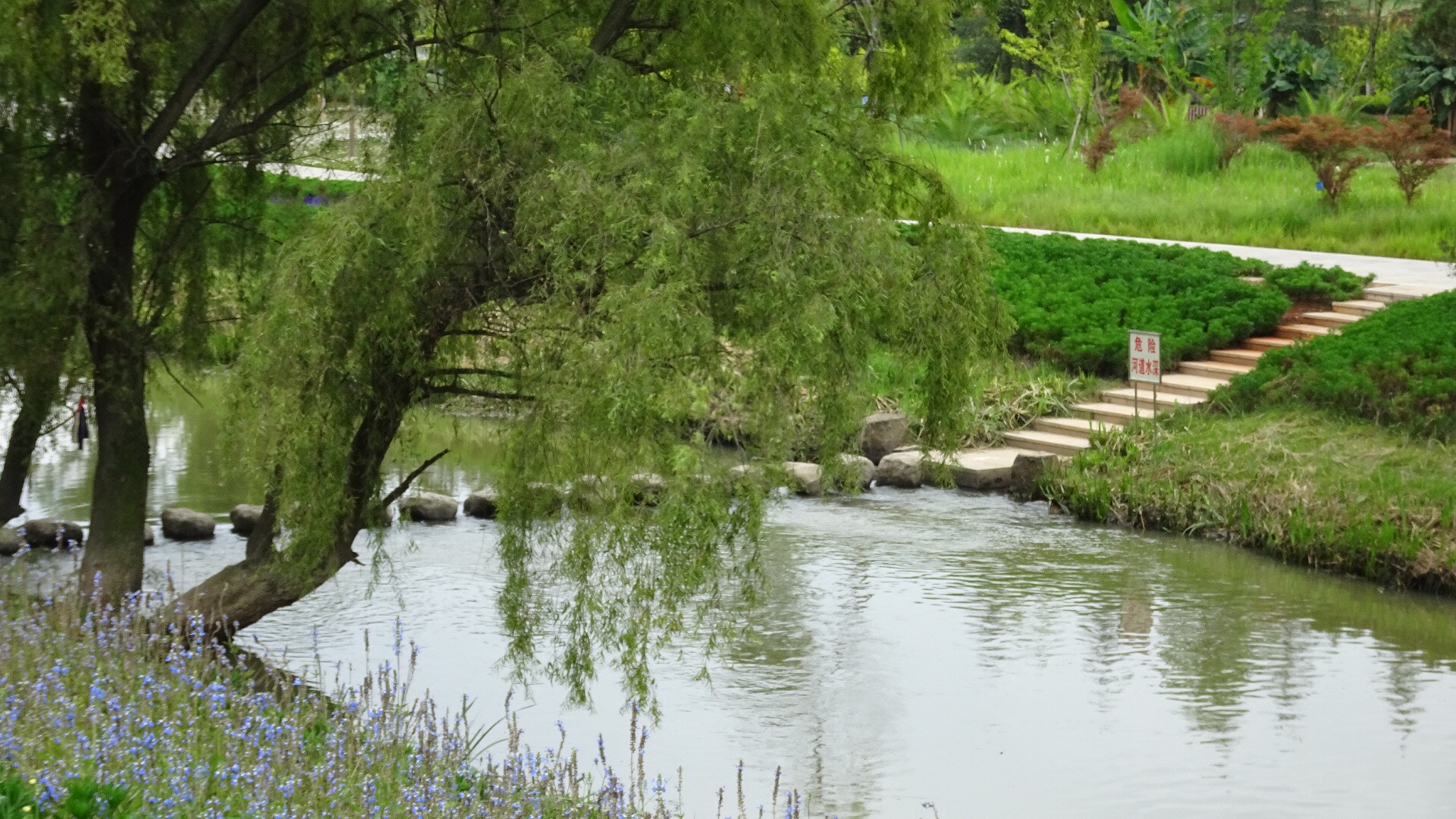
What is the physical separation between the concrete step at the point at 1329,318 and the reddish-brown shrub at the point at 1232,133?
33.4 feet

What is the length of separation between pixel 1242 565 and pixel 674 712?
20.1 ft

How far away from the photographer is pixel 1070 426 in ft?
56.7

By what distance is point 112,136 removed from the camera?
359 inches

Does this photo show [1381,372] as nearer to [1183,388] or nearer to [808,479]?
[1183,388]

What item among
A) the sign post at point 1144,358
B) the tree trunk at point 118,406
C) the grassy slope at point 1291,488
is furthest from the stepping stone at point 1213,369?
the tree trunk at point 118,406

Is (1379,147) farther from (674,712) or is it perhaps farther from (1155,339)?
(674,712)

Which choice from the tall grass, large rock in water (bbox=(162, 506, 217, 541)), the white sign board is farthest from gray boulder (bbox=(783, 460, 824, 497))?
the tall grass

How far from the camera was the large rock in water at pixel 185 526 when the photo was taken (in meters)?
13.6

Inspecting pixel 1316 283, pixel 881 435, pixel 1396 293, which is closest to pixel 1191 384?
pixel 1316 283

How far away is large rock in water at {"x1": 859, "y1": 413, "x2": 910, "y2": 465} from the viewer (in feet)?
57.2

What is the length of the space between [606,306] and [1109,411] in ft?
39.3

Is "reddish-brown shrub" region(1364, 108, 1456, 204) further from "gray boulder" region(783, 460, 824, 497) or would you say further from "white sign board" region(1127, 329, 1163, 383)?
"gray boulder" region(783, 460, 824, 497)

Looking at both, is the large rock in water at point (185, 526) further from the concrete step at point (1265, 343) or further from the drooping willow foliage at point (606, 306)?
the concrete step at point (1265, 343)

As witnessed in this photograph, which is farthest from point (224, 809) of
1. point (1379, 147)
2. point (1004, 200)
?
point (1004, 200)
